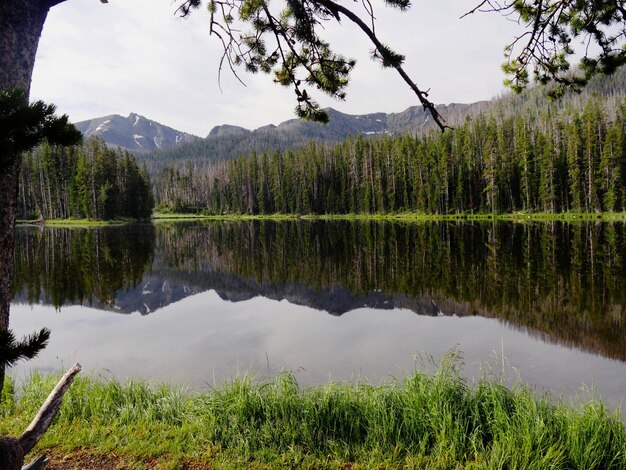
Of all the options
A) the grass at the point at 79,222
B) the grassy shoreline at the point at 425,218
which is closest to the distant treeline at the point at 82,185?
the grass at the point at 79,222

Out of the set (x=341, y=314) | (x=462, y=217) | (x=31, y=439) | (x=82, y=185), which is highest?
(x=82, y=185)

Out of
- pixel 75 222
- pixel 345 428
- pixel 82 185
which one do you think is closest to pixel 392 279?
pixel 345 428

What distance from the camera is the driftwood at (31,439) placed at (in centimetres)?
264

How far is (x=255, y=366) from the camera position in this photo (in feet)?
35.7

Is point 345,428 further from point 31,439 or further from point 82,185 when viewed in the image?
point 82,185

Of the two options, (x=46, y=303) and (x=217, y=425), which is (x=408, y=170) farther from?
(x=217, y=425)

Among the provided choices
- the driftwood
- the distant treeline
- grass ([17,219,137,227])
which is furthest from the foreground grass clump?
the distant treeline

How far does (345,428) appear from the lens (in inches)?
236

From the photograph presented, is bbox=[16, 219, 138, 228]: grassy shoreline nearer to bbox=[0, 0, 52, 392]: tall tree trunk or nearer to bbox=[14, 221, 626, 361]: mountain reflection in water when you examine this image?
bbox=[14, 221, 626, 361]: mountain reflection in water

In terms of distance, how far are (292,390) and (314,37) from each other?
533 centimetres

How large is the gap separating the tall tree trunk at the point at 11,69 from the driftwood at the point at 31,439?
0.46 m

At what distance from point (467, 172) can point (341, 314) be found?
2794 inches

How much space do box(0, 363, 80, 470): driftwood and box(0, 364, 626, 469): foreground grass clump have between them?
190 cm

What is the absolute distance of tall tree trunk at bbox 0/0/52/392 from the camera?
2.57m
